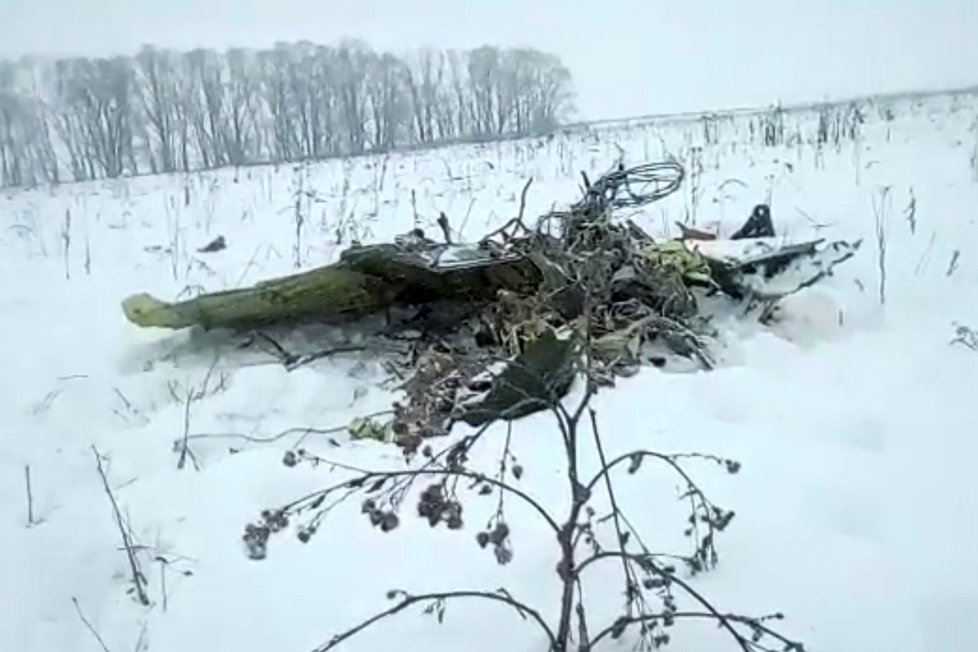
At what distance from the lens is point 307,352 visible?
1.68 meters

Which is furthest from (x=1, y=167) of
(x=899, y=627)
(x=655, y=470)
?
(x=899, y=627)

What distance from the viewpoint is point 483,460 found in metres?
1.26

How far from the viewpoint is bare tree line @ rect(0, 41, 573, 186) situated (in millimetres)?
2391

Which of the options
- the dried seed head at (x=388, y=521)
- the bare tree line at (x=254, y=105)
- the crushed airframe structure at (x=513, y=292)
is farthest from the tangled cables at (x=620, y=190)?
the dried seed head at (x=388, y=521)

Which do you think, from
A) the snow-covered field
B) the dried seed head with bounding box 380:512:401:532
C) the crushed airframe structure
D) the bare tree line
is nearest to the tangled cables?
the crushed airframe structure

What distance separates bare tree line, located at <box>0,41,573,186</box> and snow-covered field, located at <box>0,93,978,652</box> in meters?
0.39

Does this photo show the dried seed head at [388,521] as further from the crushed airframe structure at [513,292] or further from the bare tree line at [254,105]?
the bare tree line at [254,105]

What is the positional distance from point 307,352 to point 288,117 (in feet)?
6.39

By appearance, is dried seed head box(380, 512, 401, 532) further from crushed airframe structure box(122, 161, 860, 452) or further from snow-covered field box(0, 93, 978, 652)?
crushed airframe structure box(122, 161, 860, 452)

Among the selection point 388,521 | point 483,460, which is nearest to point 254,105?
point 483,460

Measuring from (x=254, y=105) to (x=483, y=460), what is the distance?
2.25 metres

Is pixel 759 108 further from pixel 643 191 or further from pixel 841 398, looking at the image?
pixel 841 398

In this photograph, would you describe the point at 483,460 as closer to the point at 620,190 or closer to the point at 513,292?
the point at 513,292

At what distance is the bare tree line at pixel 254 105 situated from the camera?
94.1 inches
